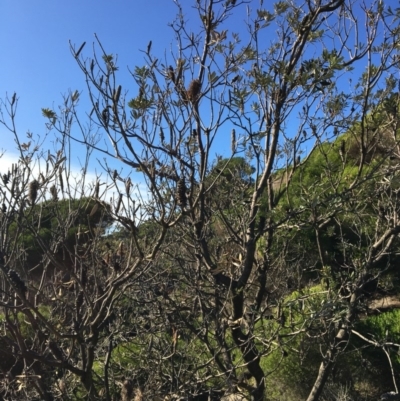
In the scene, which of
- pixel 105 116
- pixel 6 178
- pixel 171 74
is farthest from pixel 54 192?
pixel 171 74

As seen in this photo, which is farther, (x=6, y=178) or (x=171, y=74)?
(x=6, y=178)

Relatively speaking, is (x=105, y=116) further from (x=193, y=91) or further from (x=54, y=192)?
(x=54, y=192)

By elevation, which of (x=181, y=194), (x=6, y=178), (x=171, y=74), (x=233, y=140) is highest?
(x=171, y=74)

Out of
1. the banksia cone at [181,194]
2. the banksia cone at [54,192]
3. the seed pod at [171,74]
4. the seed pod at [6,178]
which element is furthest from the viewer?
the banksia cone at [54,192]

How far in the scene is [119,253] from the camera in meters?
2.78

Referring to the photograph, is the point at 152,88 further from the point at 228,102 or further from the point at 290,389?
the point at 290,389

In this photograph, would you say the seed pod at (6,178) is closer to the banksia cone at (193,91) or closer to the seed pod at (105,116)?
the seed pod at (105,116)

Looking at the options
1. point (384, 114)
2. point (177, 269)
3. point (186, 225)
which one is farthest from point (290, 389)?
point (384, 114)

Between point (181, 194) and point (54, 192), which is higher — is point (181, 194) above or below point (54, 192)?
below

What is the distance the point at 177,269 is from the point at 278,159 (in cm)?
122

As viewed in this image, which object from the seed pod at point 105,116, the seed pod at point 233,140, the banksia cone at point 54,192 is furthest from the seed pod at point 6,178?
the seed pod at point 233,140

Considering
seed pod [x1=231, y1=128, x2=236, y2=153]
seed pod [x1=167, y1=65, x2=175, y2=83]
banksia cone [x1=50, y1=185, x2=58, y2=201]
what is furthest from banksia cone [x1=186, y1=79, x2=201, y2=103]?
banksia cone [x1=50, y1=185, x2=58, y2=201]

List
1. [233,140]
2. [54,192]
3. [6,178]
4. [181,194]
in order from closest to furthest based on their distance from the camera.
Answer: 1. [181,194]
2. [233,140]
3. [6,178]
4. [54,192]

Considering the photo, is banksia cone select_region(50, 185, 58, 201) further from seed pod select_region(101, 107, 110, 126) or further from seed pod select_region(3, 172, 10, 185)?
seed pod select_region(101, 107, 110, 126)
